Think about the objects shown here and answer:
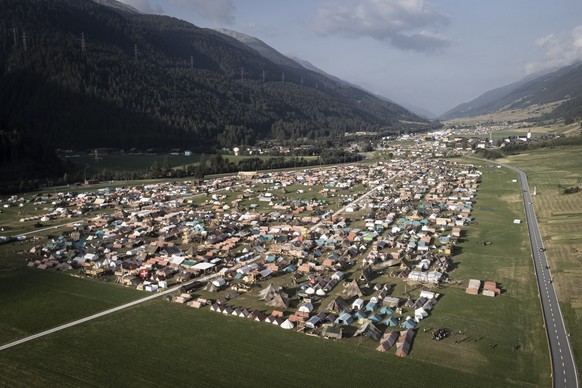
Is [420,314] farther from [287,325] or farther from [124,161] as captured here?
[124,161]

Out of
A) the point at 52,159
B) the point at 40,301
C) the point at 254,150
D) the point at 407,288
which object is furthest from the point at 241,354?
the point at 254,150

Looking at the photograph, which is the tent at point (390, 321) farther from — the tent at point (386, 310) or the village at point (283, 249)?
the tent at point (386, 310)

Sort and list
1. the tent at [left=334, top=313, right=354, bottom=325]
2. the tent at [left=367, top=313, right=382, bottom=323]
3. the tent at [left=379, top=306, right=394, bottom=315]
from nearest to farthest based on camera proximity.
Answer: the tent at [left=334, top=313, right=354, bottom=325], the tent at [left=367, top=313, right=382, bottom=323], the tent at [left=379, top=306, right=394, bottom=315]

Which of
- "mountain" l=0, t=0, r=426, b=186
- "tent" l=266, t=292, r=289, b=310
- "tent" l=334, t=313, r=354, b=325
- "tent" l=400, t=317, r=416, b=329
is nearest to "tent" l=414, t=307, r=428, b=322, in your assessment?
"tent" l=400, t=317, r=416, b=329

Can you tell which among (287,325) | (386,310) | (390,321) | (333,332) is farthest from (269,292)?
(390,321)

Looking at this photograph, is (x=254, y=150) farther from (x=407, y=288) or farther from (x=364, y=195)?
(x=407, y=288)

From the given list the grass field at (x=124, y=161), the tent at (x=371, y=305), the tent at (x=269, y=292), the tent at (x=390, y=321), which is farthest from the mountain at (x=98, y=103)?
the tent at (x=390, y=321)

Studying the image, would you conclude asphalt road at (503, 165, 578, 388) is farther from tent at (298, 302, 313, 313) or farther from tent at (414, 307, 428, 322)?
tent at (298, 302, 313, 313)
